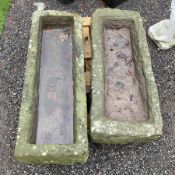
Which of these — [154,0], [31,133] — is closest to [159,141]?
[31,133]

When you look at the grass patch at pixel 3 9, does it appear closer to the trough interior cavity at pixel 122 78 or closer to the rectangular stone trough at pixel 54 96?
the rectangular stone trough at pixel 54 96

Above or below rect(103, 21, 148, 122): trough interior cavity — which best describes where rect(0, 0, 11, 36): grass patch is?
above

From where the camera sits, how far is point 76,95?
3.96m

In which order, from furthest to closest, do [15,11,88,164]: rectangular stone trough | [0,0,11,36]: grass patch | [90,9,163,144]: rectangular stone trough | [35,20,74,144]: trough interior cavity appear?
[0,0,11,36]: grass patch < [35,20,74,144]: trough interior cavity < [90,9,163,144]: rectangular stone trough < [15,11,88,164]: rectangular stone trough

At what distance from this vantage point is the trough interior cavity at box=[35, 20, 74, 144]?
417 cm

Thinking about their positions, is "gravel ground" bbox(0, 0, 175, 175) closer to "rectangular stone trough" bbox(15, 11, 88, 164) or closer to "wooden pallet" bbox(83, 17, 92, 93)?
"rectangular stone trough" bbox(15, 11, 88, 164)

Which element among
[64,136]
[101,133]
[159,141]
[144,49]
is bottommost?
[159,141]

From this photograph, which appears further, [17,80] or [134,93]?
[17,80]

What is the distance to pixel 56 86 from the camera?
178 inches

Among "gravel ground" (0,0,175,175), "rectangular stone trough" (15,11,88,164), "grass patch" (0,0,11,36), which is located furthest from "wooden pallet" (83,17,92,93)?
"grass patch" (0,0,11,36)

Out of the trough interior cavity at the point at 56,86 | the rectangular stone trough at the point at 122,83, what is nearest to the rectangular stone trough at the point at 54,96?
the trough interior cavity at the point at 56,86

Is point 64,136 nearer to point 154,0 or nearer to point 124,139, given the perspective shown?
point 124,139

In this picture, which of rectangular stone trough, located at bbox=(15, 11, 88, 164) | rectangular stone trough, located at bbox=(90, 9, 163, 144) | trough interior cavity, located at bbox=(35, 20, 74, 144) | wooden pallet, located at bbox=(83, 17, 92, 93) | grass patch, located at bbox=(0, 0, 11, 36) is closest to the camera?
rectangular stone trough, located at bbox=(15, 11, 88, 164)

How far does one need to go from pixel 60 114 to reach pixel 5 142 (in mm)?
769
